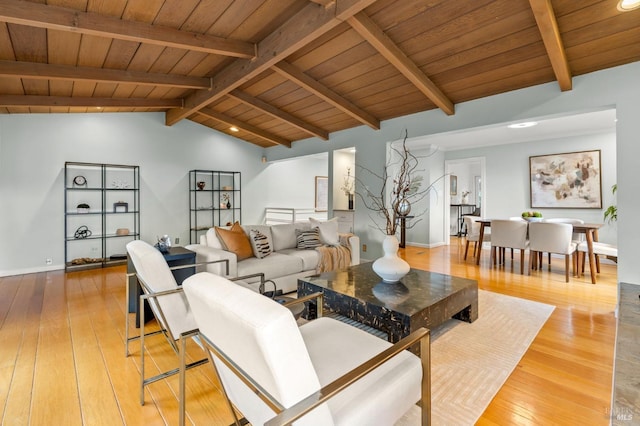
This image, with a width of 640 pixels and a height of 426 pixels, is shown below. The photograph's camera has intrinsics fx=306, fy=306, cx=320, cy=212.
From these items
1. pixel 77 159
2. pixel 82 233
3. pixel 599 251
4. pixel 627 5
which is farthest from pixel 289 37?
pixel 82 233

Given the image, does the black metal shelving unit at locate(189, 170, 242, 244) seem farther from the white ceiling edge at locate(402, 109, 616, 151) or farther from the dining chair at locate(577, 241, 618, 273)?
the dining chair at locate(577, 241, 618, 273)

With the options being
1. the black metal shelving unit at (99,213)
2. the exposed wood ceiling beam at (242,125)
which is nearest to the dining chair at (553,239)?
the exposed wood ceiling beam at (242,125)

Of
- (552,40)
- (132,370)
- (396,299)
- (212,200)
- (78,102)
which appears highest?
(78,102)

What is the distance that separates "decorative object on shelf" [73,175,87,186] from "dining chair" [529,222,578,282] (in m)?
7.23

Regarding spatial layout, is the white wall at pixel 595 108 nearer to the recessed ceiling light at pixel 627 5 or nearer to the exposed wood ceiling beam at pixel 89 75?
the recessed ceiling light at pixel 627 5

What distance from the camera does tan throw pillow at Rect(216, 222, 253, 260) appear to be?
3467 millimetres

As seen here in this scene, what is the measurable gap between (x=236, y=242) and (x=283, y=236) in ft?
2.75

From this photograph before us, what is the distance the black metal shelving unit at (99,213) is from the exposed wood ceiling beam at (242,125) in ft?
5.62

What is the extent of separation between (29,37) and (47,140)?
272cm

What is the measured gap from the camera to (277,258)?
3.67 m

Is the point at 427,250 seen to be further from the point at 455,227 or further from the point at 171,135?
the point at 171,135

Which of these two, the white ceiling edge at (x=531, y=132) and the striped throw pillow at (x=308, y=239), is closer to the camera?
the striped throw pillow at (x=308, y=239)

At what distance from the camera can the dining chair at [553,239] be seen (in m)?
4.14

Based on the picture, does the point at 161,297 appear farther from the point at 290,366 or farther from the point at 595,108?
the point at 595,108
